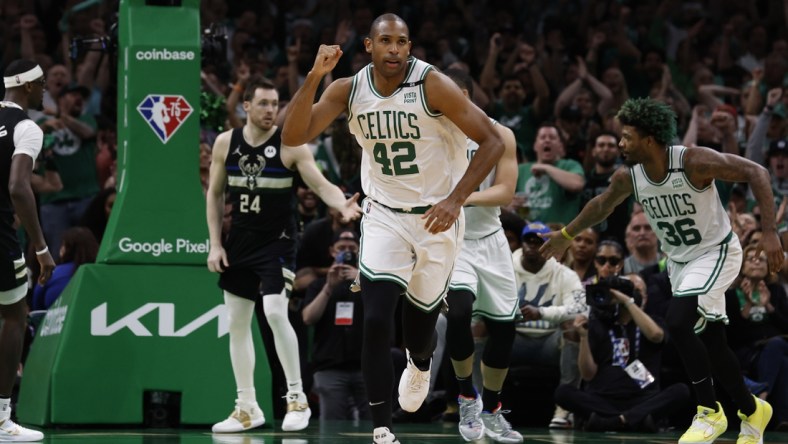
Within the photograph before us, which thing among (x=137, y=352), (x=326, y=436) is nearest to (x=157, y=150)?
(x=137, y=352)

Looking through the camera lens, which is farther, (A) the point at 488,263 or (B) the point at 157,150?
(B) the point at 157,150

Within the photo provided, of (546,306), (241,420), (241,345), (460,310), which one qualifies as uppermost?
(460,310)

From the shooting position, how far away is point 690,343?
25.7 ft

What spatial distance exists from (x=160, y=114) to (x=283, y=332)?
1.90 m

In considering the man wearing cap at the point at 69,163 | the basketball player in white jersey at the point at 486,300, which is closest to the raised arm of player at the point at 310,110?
the basketball player in white jersey at the point at 486,300

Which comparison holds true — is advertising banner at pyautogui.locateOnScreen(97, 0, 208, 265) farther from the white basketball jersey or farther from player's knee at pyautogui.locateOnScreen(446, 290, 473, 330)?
player's knee at pyautogui.locateOnScreen(446, 290, 473, 330)

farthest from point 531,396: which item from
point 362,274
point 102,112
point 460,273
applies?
point 102,112

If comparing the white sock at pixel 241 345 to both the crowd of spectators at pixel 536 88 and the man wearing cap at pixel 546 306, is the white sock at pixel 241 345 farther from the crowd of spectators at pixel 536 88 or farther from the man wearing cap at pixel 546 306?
the man wearing cap at pixel 546 306

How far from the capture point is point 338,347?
10.8 m

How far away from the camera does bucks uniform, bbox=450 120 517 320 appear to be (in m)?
8.49

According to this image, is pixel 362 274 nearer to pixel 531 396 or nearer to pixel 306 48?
pixel 531 396

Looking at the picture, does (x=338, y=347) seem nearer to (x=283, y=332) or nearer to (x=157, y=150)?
(x=283, y=332)

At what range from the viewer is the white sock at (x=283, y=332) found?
8.88 meters

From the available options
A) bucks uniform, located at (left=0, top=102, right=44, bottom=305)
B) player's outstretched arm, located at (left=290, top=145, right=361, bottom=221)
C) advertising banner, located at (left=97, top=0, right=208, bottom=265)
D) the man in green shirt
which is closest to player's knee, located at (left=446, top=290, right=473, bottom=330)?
player's outstretched arm, located at (left=290, top=145, right=361, bottom=221)
